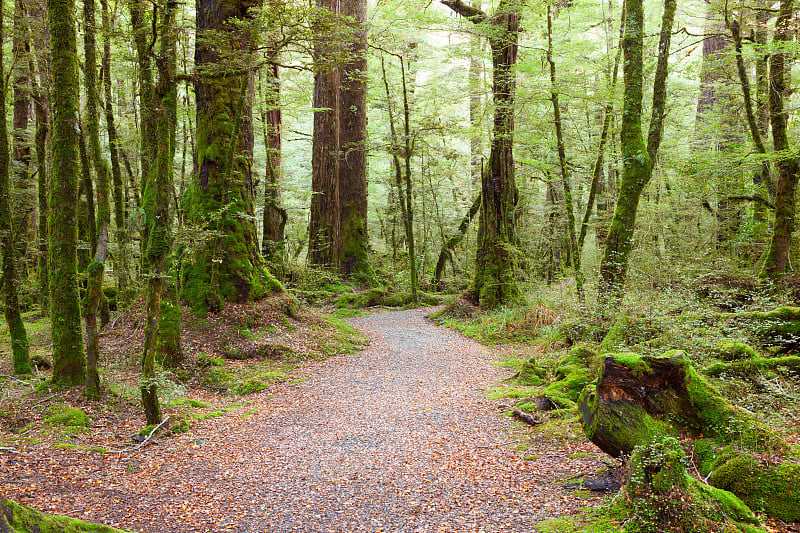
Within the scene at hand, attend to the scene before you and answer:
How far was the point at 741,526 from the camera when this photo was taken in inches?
104

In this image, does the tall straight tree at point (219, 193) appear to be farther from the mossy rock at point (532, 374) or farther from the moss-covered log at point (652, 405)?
the moss-covered log at point (652, 405)

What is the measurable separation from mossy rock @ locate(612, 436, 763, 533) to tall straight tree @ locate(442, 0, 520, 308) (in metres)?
8.82

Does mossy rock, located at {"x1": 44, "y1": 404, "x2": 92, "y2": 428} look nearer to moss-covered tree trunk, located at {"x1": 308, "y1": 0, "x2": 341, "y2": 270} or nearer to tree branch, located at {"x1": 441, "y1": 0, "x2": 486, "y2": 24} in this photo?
moss-covered tree trunk, located at {"x1": 308, "y1": 0, "x2": 341, "y2": 270}

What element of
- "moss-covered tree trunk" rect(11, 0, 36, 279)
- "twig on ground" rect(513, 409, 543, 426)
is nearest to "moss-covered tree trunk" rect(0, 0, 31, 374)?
"moss-covered tree trunk" rect(11, 0, 36, 279)

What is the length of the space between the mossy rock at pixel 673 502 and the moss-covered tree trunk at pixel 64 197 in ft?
18.3

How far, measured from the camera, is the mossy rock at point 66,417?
15.9ft

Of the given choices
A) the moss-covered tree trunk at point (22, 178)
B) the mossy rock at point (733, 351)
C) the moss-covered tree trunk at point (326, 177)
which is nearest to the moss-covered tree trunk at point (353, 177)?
the moss-covered tree trunk at point (326, 177)

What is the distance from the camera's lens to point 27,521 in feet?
5.94

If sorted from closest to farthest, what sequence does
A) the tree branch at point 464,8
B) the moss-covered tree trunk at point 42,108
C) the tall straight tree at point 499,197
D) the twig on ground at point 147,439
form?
the twig on ground at point 147,439 < the moss-covered tree trunk at point 42,108 < the tall straight tree at point 499,197 < the tree branch at point 464,8

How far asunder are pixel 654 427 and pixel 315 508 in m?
2.52

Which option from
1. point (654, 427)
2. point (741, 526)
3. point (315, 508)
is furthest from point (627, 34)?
point (315, 508)

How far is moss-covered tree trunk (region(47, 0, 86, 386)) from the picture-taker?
202 inches

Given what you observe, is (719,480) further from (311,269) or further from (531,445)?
(311,269)

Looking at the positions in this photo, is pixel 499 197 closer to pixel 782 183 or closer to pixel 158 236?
pixel 782 183
